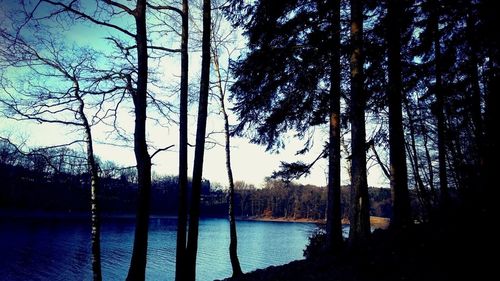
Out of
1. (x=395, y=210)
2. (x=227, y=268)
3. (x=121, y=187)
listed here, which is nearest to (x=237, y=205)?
(x=121, y=187)

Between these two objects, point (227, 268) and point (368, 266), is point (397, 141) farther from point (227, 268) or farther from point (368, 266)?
point (227, 268)

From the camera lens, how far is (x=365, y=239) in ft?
21.9

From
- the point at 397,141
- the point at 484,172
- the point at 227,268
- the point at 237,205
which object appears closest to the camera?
the point at 484,172

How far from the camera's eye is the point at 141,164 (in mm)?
6895

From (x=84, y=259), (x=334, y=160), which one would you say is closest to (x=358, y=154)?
(x=334, y=160)

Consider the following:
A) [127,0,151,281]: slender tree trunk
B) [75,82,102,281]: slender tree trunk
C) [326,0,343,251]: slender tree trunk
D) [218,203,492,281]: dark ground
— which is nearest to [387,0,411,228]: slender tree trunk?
[218,203,492,281]: dark ground

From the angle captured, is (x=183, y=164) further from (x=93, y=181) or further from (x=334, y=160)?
(x=93, y=181)

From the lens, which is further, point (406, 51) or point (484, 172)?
point (406, 51)

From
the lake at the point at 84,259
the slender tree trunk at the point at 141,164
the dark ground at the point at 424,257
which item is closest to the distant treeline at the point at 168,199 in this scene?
the lake at the point at 84,259

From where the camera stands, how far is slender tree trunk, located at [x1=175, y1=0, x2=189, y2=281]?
707 cm

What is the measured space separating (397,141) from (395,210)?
5.49ft

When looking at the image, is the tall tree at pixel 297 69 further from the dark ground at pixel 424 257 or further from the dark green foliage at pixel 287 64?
the dark ground at pixel 424 257

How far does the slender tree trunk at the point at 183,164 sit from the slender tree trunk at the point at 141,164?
0.74 meters

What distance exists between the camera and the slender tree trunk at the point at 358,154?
6.74 m
